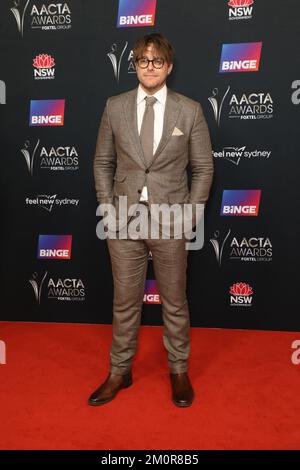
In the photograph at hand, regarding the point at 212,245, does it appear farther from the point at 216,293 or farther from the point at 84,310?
the point at 84,310

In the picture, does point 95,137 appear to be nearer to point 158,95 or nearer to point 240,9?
point 158,95

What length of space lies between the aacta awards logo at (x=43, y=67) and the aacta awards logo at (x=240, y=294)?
191 cm

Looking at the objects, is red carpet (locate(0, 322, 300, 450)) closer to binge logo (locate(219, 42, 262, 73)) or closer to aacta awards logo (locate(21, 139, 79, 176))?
aacta awards logo (locate(21, 139, 79, 176))

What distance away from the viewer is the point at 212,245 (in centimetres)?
326

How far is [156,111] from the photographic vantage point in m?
2.30

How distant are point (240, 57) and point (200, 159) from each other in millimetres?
1030

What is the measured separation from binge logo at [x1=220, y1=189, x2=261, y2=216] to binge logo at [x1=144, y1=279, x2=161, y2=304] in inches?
28.6

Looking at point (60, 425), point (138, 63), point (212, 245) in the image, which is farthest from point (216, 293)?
point (138, 63)

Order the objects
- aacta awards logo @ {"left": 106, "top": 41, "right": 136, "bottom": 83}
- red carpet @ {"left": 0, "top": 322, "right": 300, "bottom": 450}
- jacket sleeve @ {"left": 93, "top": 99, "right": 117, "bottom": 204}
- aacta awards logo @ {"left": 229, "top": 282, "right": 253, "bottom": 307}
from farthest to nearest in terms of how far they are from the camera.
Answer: aacta awards logo @ {"left": 229, "top": 282, "right": 253, "bottom": 307} → aacta awards logo @ {"left": 106, "top": 41, "right": 136, "bottom": 83} → jacket sleeve @ {"left": 93, "top": 99, "right": 117, "bottom": 204} → red carpet @ {"left": 0, "top": 322, "right": 300, "bottom": 450}

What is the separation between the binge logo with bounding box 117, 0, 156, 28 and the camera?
296 cm

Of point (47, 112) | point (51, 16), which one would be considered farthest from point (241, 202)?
point (51, 16)

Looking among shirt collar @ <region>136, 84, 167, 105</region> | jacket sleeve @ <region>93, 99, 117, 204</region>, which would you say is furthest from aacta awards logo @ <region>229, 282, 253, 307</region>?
shirt collar @ <region>136, 84, 167, 105</region>

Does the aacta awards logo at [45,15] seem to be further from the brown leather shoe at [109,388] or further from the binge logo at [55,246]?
the brown leather shoe at [109,388]

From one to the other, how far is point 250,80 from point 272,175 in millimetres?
627
